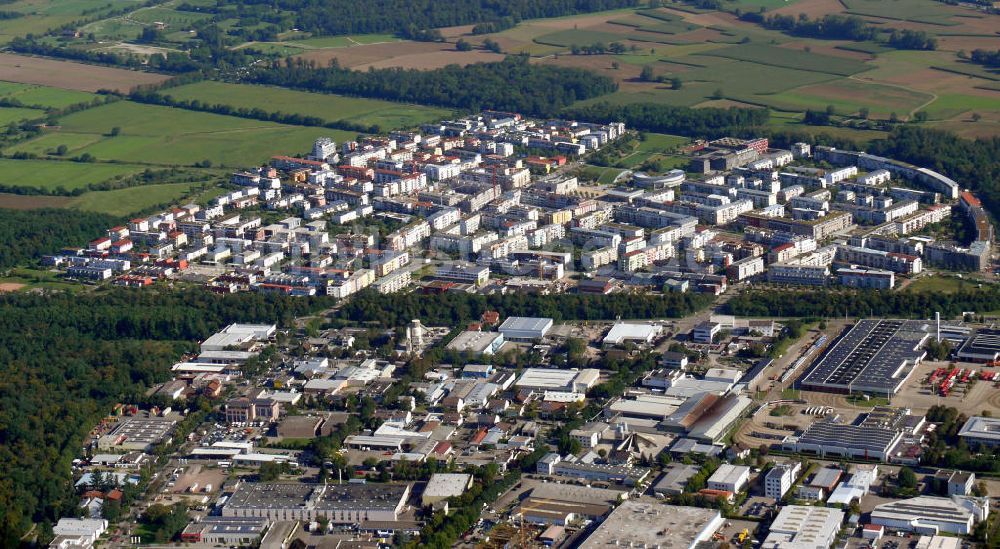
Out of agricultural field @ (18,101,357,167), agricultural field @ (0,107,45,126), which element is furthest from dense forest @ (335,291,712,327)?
agricultural field @ (0,107,45,126)

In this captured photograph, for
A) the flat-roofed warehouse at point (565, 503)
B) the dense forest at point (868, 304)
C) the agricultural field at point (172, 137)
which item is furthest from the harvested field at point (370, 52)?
the flat-roofed warehouse at point (565, 503)

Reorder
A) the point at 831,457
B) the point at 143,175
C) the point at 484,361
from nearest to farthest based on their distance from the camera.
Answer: the point at 831,457, the point at 484,361, the point at 143,175

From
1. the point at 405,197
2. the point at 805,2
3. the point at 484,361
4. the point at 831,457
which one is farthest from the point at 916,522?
the point at 805,2

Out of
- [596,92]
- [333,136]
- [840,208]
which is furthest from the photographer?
[596,92]

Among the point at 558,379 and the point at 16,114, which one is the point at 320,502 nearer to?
the point at 558,379

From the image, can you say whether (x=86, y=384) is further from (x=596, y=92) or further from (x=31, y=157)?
(x=596, y=92)

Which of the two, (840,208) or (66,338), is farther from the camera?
(840,208)

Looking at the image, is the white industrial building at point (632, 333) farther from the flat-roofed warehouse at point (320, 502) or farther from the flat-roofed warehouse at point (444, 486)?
the flat-roofed warehouse at point (320, 502)
